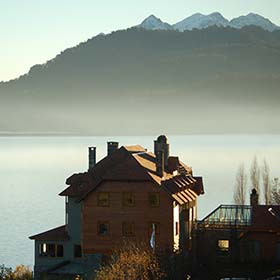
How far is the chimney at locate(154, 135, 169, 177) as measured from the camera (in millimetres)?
48500

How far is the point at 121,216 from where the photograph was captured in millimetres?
47281

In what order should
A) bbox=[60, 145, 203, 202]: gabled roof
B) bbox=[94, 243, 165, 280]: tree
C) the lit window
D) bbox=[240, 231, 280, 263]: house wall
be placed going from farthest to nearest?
the lit window → bbox=[240, 231, 280, 263]: house wall → bbox=[60, 145, 203, 202]: gabled roof → bbox=[94, 243, 165, 280]: tree

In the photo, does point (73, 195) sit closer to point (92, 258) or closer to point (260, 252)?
point (92, 258)

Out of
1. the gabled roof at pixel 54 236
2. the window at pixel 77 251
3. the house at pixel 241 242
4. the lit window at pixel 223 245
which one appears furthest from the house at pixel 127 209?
the lit window at pixel 223 245

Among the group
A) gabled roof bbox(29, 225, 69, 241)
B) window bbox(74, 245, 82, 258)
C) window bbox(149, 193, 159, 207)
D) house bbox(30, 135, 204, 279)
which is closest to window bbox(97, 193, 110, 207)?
house bbox(30, 135, 204, 279)

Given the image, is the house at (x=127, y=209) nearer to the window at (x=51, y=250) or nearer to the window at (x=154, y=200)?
the window at (x=154, y=200)

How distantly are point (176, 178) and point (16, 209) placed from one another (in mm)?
50492

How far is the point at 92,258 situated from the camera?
4725cm

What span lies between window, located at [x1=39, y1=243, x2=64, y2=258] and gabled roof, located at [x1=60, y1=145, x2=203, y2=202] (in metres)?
3.67

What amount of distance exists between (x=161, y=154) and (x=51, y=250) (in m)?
10.0

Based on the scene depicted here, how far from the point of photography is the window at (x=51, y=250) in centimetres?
5091

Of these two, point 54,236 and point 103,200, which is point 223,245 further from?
point 54,236

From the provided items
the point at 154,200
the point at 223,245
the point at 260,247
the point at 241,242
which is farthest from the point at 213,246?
the point at 154,200

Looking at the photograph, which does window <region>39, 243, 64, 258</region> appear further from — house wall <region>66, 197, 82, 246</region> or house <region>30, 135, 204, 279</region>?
house <region>30, 135, 204, 279</region>
